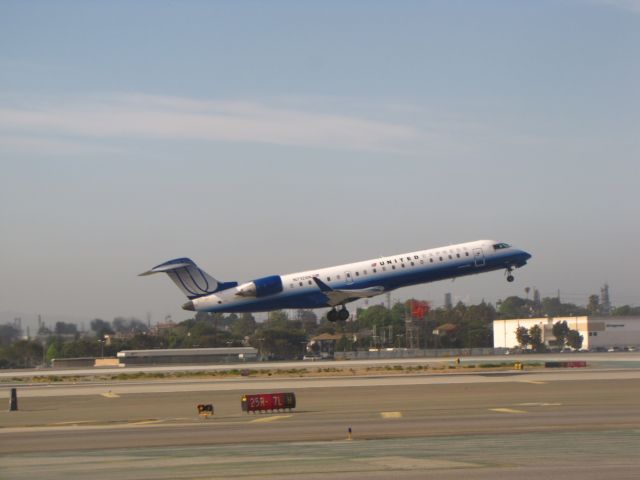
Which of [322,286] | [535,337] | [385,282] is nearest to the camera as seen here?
[322,286]

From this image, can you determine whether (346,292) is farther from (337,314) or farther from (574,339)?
(574,339)

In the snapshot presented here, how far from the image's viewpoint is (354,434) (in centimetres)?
3528

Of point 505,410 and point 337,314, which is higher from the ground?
point 337,314

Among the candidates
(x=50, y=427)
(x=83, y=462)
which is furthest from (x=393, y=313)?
(x=83, y=462)

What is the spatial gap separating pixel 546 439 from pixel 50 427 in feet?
71.7

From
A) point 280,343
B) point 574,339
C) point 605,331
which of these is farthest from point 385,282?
point 605,331

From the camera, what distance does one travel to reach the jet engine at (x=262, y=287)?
74.9 meters

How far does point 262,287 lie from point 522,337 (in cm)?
7856

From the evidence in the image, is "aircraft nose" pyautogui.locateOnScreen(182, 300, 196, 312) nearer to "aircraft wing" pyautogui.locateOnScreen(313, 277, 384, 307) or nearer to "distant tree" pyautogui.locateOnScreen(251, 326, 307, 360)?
"aircraft wing" pyautogui.locateOnScreen(313, 277, 384, 307)

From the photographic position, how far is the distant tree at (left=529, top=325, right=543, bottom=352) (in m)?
134

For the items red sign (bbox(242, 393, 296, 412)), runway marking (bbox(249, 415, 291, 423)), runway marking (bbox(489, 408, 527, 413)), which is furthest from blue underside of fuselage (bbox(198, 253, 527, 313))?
runway marking (bbox(249, 415, 291, 423))

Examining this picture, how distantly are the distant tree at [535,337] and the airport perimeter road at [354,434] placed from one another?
246 feet

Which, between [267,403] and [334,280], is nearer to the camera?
[267,403]

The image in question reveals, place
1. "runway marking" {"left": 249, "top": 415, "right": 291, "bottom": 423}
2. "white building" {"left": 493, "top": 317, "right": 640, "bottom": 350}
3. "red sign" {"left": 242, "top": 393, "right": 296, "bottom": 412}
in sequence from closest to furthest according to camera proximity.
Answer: "runway marking" {"left": 249, "top": 415, "right": 291, "bottom": 423}, "red sign" {"left": 242, "top": 393, "right": 296, "bottom": 412}, "white building" {"left": 493, "top": 317, "right": 640, "bottom": 350}
